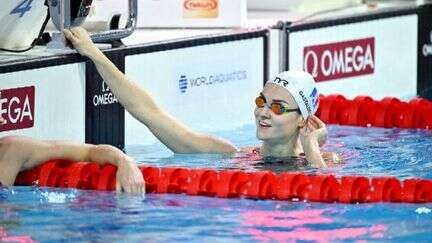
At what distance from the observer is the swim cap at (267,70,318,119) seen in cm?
711

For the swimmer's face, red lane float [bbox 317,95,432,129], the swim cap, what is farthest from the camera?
red lane float [bbox 317,95,432,129]

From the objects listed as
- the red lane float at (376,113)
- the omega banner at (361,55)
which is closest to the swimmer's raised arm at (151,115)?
the red lane float at (376,113)

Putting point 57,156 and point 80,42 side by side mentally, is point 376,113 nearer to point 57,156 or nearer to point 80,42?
point 80,42

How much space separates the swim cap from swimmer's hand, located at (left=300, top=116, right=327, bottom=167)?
0.08 metres

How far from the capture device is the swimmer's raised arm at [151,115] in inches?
281

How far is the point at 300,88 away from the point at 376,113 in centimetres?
197

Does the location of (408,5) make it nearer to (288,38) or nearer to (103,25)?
(288,38)

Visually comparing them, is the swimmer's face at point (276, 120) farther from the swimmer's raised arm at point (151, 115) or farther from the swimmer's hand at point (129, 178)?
the swimmer's hand at point (129, 178)

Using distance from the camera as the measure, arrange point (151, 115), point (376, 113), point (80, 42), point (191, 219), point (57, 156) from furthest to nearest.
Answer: point (376, 113) → point (80, 42) → point (151, 115) → point (57, 156) → point (191, 219)

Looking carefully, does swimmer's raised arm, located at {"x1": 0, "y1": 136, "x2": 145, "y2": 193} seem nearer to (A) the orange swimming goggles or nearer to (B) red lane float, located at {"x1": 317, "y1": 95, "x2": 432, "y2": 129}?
(A) the orange swimming goggles

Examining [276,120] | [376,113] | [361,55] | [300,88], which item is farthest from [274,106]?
[361,55]

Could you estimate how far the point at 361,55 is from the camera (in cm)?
1014

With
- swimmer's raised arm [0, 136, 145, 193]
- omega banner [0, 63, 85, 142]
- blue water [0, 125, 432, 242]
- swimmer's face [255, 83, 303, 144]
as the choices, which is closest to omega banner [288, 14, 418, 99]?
omega banner [0, 63, 85, 142]

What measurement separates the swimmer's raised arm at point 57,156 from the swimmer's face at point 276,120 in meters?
0.78
